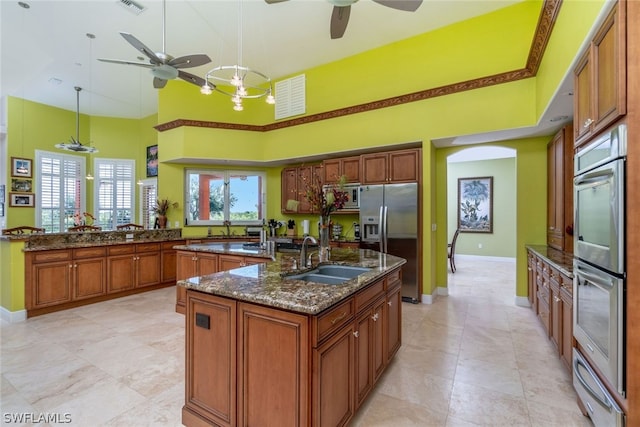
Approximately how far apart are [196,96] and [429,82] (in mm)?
4531

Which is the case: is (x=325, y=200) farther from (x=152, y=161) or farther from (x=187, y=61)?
(x=152, y=161)

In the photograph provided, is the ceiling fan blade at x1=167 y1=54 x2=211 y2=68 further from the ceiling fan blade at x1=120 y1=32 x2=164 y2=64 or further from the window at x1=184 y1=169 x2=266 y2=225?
the window at x1=184 y1=169 x2=266 y2=225

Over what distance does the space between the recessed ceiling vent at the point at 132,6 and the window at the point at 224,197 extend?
3014 millimetres

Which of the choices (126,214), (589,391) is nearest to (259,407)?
(589,391)

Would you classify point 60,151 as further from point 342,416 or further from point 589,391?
point 589,391

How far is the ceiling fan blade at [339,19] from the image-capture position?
9.80 ft

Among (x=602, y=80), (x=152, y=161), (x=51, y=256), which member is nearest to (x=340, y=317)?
(x=602, y=80)

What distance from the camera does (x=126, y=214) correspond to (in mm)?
8180

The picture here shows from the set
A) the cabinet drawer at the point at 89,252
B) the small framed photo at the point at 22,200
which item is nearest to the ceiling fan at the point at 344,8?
the cabinet drawer at the point at 89,252

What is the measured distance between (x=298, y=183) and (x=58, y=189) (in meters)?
6.17

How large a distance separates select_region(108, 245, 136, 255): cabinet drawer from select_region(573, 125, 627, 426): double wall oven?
5.82 m

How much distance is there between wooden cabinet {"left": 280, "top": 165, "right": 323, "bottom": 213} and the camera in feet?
19.3

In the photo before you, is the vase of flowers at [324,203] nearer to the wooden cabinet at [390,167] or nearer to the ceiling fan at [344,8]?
the ceiling fan at [344,8]

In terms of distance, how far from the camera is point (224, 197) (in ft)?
21.7
